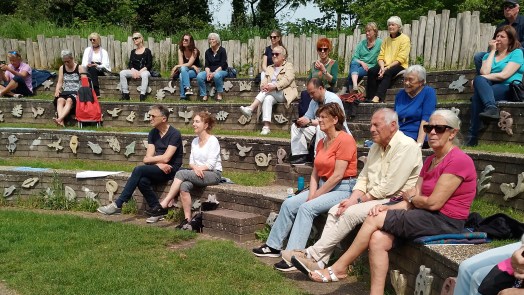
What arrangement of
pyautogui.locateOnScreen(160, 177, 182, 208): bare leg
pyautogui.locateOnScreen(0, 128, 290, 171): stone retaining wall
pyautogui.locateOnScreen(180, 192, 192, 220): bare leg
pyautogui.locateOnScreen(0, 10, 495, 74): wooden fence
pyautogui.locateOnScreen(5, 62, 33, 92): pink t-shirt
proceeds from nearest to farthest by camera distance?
pyautogui.locateOnScreen(180, 192, 192, 220): bare leg
pyautogui.locateOnScreen(160, 177, 182, 208): bare leg
pyautogui.locateOnScreen(0, 128, 290, 171): stone retaining wall
pyautogui.locateOnScreen(0, 10, 495, 74): wooden fence
pyautogui.locateOnScreen(5, 62, 33, 92): pink t-shirt

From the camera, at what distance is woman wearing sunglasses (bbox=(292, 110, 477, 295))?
4.47m

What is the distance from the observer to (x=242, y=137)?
8945mm

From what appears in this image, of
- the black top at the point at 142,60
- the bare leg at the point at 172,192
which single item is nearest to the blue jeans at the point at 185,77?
the black top at the point at 142,60

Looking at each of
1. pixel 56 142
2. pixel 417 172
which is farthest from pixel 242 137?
pixel 417 172

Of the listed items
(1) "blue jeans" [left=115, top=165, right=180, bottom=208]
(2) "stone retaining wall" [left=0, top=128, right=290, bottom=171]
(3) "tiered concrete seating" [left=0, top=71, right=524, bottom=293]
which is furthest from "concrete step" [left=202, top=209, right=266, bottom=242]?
(2) "stone retaining wall" [left=0, top=128, right=290, bottom=171]

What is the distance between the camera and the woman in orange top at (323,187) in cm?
581

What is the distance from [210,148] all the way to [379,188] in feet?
9.64

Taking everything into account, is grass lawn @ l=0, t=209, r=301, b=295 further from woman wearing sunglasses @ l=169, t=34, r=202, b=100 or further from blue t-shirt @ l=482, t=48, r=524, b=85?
woman wearing sunglasses @ l=169, t=34, r=202, b=100

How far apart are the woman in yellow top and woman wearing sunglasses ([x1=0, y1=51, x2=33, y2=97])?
25.4ft

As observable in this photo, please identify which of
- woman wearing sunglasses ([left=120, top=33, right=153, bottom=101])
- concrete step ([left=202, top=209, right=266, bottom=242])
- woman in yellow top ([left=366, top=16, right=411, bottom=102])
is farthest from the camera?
woman wearing sunglasses ([left=120, top=33, right=153, bottom=101])

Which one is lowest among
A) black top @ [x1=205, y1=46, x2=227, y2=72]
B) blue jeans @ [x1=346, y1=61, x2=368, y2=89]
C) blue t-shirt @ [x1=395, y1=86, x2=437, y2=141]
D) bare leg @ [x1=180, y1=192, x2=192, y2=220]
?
bare leg @ [x1=180, y1=192, x2=192, y2=220]

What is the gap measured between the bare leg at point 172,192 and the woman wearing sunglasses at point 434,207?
3392mm

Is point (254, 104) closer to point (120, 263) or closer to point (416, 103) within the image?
point (416, 103)

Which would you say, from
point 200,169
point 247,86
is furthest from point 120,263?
point 247,86
